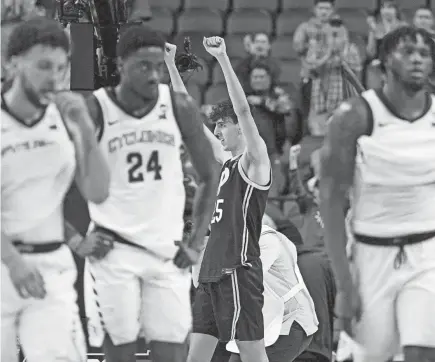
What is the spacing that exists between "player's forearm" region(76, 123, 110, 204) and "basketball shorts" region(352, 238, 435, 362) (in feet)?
3.81

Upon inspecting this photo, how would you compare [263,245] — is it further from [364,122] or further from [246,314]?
[364,122]

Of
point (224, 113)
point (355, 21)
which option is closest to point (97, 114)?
point (224, 113)

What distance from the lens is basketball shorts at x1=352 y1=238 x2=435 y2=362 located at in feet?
15.4

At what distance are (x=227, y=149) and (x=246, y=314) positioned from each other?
94cm

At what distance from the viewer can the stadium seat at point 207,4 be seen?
Result: 1381 cm

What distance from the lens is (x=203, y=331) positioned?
20.4 ft

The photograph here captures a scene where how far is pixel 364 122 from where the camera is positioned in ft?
15.5

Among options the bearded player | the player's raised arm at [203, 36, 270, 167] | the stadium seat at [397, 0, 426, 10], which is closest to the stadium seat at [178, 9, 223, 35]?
the stadium seat at [397, 0, 426, 10]

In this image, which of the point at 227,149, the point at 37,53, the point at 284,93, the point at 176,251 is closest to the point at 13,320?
the point at 176,251

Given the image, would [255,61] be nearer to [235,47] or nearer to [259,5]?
[235,47]

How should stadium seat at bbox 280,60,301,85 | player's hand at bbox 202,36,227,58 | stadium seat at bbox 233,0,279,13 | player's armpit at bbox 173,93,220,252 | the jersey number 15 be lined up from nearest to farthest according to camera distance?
player's armpit at bbox 173,93,220,252 → player's hand at bbox 202,36,227,58 → the jersey number 15 → stadium seat at bbox 280,60,301,85 → stadium seat at bbox 233,0,279,13

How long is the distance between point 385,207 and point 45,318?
1478mm

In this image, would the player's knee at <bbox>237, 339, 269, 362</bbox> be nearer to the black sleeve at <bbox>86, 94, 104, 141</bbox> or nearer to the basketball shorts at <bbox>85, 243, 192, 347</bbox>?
the basketball shorts at <bbox>85, 243, 192, 347</bbox>

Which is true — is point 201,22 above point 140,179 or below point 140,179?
above
